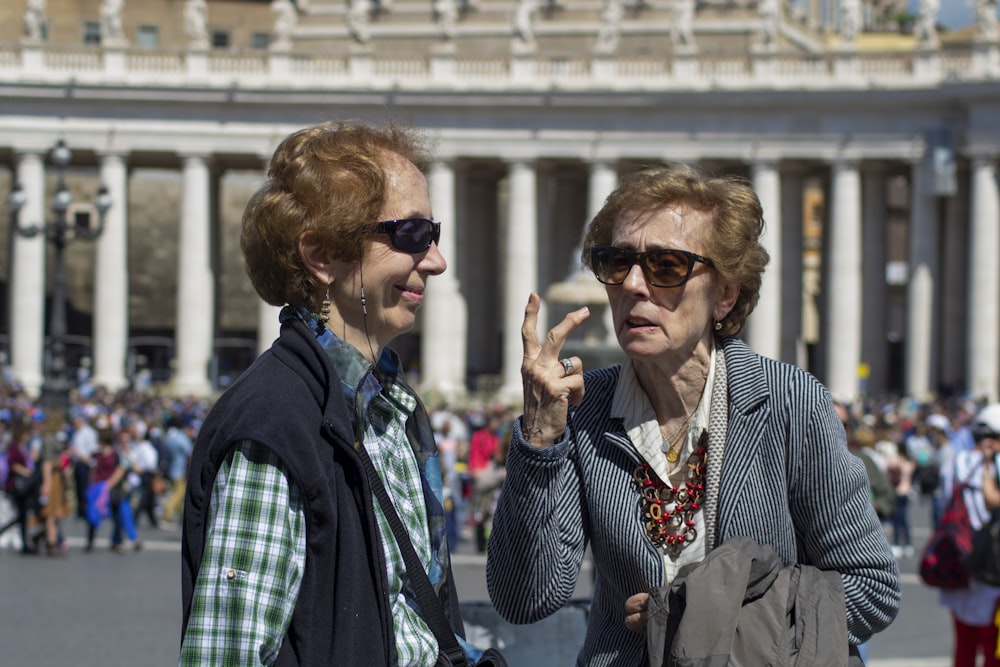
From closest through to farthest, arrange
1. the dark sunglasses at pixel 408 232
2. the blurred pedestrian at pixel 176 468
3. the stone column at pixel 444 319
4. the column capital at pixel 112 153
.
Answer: the dark sunglasses at pixel 408 232, the blurred pedestrian at pixel 176 468, the column capital at pixel 112 153, the stone column at pixel 444 319

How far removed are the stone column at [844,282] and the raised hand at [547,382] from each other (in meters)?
52.5

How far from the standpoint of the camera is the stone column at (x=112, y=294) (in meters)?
57.9

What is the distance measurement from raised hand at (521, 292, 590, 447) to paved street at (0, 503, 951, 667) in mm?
9229

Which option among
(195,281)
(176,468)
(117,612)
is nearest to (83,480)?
(176,468)

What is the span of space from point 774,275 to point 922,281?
507cm

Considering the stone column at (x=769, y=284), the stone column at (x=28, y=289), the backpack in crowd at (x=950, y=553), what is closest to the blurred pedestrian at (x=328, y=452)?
the backpack in crowd at (x=950, y=553)

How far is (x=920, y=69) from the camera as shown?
189 feet

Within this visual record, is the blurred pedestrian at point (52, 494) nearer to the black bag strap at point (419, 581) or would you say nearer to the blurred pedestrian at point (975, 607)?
the blurred pedestrian at point (975, 607)

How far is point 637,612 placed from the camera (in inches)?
217

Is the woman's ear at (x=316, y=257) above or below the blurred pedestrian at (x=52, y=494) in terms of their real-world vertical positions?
above

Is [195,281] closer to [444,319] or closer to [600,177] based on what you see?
[444,319]

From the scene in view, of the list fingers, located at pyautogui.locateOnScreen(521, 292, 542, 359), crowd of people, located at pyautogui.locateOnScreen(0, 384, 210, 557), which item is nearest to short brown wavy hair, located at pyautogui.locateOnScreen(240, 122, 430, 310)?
fingers, located at pyautogui.locateOnScreen(521, 292, 542, 359)

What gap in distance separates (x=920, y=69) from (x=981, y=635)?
1921 inches

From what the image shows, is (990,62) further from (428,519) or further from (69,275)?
(428,519)
